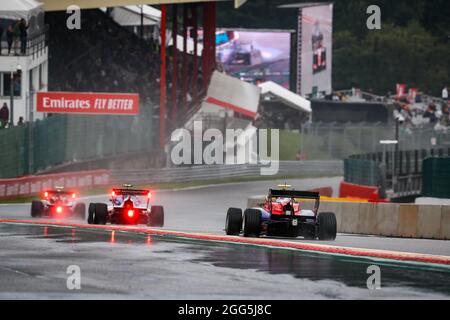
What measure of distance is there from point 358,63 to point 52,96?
65.4 metres

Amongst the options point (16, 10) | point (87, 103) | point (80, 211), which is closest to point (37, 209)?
point (80, 211)

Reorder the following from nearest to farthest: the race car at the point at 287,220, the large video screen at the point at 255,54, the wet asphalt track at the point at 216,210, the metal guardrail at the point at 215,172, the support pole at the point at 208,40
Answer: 1. the race car at the point at 287,220
2. the wet asphalt track at the point at 216,210
3. the metal guardrail at the point at 215,172
4. the support pole at the point at 208,40
5. the large video screen at the point at 255,54

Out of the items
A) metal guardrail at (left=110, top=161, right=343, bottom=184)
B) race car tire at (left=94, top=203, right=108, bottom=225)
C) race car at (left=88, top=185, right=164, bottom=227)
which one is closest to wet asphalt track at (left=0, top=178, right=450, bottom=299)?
race car tire at (left=94, top=203, right=108, bottom=225)

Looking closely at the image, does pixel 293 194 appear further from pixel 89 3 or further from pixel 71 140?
pixel 89 3

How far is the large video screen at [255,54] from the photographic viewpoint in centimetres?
9325

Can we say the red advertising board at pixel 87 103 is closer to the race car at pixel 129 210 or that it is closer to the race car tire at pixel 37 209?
the race car tire at pixel 37 209

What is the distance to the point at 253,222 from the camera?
2531cm

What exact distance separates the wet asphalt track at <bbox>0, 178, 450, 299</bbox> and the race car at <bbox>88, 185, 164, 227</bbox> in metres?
2.40

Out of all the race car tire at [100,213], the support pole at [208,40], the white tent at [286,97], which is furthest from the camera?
the white tent at [286,97]

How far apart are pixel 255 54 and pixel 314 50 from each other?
4.53 metres

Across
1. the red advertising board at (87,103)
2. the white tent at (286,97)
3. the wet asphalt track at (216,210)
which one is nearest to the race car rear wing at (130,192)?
the wet asphalt track at (216,210)

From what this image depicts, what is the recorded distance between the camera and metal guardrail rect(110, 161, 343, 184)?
52.2 metres

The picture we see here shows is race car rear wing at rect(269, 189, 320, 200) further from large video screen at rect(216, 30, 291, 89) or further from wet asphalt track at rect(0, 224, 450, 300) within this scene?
large video screen at rect(216, 30, 291, 89)

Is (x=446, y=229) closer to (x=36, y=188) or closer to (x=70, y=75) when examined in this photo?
(x=36, y=188)
